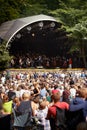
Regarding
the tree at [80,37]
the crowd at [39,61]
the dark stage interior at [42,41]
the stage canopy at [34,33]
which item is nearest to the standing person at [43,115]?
the stage canopy at [34,33]

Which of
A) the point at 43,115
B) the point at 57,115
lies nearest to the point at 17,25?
the point at 43,115

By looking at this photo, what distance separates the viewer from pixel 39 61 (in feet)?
131

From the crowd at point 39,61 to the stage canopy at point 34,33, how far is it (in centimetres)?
117

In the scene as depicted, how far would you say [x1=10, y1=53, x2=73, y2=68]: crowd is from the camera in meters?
39.1

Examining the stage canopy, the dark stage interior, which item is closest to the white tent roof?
the stage canopy

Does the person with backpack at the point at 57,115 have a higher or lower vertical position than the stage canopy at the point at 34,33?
lower

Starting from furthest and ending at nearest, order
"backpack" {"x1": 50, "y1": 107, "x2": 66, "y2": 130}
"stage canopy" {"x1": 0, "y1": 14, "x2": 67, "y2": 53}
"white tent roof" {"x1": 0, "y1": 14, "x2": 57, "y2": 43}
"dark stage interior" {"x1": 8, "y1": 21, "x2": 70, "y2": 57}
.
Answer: "dark stage interior" {"x1": 8, "y1": 21, "x2": 70, "y2": 57}, "stage canopy" {"x1": 0, "y1": 14, "x2": 67, "y2": 53}, "white tent roof" {"x1": 0, "y1": 14, "x2": 57, "y2": 43}, "backpack" {"x1": 50, "y1": 107, "x2": 66, "y2": 130}

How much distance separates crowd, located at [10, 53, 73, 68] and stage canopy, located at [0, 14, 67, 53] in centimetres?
117

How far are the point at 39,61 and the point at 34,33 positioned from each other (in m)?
2.44

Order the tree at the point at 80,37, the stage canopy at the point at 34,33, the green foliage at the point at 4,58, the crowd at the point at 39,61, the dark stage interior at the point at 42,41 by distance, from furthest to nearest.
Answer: the crowd at the point at 39,61 < the dark stage interior at the point at 42,41 < the tree at the point at 80,37 < the stage canopy at the point at 34,33 < the green foliage at the point at 4,58

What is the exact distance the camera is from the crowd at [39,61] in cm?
3908

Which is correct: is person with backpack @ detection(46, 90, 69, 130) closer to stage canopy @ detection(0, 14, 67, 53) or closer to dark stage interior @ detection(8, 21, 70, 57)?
stage canopy @ detection(0, 14, 67, 53)

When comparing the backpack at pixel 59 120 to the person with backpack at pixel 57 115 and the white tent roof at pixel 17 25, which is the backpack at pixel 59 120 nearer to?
the person with backpack at pixel 57 115

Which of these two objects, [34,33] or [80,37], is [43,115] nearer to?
[80,37]
